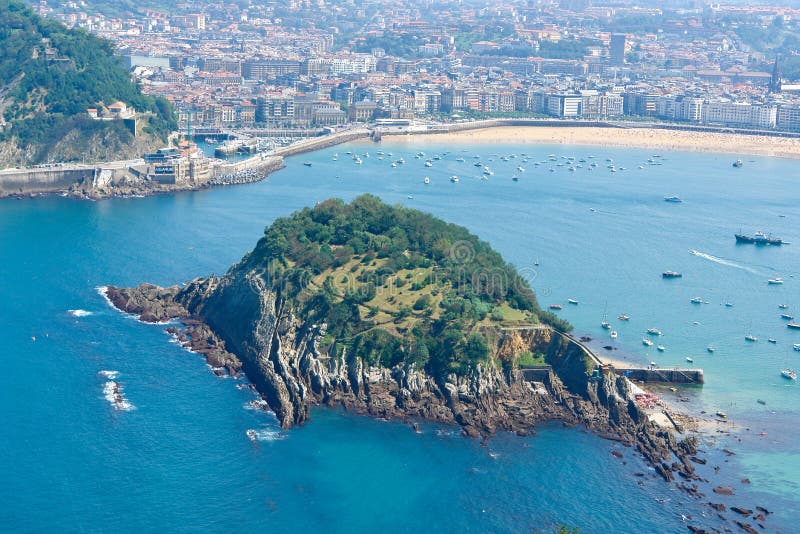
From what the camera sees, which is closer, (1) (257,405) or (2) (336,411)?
(2) (336,411)

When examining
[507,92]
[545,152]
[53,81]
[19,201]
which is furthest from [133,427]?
[507,92]

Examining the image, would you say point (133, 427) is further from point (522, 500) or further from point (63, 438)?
point (522, 500)

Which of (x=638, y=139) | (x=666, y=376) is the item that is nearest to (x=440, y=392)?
(x=666, y=376)

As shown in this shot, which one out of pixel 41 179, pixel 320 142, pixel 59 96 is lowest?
pixel 41 179

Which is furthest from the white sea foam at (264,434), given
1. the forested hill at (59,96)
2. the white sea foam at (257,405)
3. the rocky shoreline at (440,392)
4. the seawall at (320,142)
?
the seawall at (320,142)

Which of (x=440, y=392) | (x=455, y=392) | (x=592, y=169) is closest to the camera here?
(x=455, y=392)

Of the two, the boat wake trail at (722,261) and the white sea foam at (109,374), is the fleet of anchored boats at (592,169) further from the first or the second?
the white sea foam at (109,374)

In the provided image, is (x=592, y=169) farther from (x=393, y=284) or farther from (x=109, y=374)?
(x=109, y=374)
